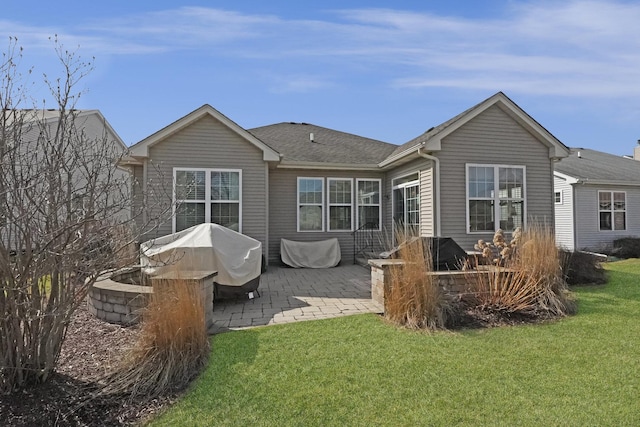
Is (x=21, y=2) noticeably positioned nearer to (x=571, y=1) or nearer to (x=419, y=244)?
(x=419, y=244)

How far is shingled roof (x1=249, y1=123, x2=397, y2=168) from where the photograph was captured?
12227mm

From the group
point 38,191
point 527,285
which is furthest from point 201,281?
point 527,285

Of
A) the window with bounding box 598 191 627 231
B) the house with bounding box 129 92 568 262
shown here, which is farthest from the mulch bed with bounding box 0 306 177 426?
the window with bounding box 598 191 627 231

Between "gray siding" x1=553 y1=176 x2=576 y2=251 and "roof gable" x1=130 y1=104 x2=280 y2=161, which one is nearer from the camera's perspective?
"roof gable" x1=130 y1=104 x2=280 y2=161

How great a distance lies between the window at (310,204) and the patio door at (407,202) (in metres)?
2.42

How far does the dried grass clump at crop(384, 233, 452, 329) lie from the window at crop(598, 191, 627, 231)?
15.0 m

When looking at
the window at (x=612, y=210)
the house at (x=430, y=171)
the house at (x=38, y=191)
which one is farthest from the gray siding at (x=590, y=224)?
the house at (x=38, y=191)

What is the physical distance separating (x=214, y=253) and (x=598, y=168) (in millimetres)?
19450

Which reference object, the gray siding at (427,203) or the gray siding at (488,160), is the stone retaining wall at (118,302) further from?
Result: the gray siding at (488,160)

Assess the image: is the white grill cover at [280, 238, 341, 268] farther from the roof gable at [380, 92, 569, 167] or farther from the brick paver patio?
the roof gable at [380, 92, 569, 167]

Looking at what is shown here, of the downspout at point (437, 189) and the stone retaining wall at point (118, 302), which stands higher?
the downspout at point (437, 189)

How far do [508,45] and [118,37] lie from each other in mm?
9205

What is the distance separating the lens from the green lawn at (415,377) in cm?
289

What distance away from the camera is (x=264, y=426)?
279 centimetres
